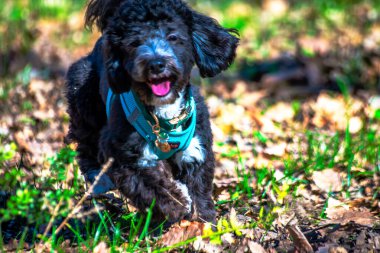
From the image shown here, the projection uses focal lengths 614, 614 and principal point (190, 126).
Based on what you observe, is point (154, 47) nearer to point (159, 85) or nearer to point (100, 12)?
point (159, 85)

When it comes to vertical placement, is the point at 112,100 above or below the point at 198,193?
above

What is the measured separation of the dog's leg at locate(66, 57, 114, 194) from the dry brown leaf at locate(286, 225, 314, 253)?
1.65 m

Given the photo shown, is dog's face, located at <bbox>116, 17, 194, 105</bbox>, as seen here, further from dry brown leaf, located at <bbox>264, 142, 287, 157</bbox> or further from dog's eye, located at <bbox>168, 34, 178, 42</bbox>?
dry brown leaf, located at <bbox>264, 142, 287, 157</bbox>

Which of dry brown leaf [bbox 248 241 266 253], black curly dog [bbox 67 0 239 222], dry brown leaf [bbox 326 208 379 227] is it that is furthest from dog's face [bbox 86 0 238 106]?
dry brown leaf [bbox 326 208 379 227]

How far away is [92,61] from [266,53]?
4.91 m

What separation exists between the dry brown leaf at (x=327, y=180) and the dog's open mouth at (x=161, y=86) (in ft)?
5.67

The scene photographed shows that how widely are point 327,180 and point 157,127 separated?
1680 millimetres

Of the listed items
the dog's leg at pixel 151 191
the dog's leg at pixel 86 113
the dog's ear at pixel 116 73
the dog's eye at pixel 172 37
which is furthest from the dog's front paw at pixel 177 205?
the dog's eye at pixel 172 37

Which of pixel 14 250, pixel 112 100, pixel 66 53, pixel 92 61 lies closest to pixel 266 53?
pixel 66 53

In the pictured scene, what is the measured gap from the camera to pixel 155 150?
4.02 m

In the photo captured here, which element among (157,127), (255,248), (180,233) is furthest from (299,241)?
(157,127)

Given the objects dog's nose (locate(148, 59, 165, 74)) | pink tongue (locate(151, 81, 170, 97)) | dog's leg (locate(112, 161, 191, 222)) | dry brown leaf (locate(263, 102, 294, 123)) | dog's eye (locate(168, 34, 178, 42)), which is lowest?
dry brown leaf (locate(263, 102, 294, 123))

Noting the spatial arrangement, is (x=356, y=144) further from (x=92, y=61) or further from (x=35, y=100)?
(x=35, y=100)

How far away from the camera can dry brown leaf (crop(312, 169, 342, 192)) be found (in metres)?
4.86
